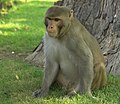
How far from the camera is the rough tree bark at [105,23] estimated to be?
21.0 ft

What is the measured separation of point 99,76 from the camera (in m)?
5.41

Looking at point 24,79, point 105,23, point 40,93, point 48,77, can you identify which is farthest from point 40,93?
point 105,23

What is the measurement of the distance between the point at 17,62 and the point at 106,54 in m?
1.80

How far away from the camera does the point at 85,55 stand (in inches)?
202

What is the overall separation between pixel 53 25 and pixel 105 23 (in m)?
1.88

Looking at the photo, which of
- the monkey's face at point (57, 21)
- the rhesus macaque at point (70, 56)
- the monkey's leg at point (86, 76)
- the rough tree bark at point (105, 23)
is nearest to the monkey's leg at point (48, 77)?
the rhesus macaque at point (70, 56)

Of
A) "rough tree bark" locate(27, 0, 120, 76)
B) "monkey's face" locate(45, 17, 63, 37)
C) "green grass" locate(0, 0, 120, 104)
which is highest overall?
"monkey's face" locate(45, 17, 63, 37)

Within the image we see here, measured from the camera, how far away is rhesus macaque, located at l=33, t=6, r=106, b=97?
4.98 m

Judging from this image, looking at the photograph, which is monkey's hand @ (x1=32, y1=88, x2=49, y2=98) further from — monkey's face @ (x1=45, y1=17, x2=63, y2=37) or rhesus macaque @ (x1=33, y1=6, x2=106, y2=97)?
monkey's face @ (x1=45, y1=17, x2=63, y2=37)

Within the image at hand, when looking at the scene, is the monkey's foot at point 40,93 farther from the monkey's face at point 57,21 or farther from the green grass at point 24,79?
the monkey's face at point 57,21

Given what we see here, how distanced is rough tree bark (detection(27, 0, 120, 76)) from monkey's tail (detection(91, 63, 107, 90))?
0.86 meters

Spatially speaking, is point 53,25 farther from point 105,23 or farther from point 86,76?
point 105,23

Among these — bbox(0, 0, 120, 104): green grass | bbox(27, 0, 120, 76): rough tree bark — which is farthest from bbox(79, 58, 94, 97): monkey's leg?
bbox(27, 0, 120, 76): rough tree bark

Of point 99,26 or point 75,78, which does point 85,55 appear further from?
point 99,26
